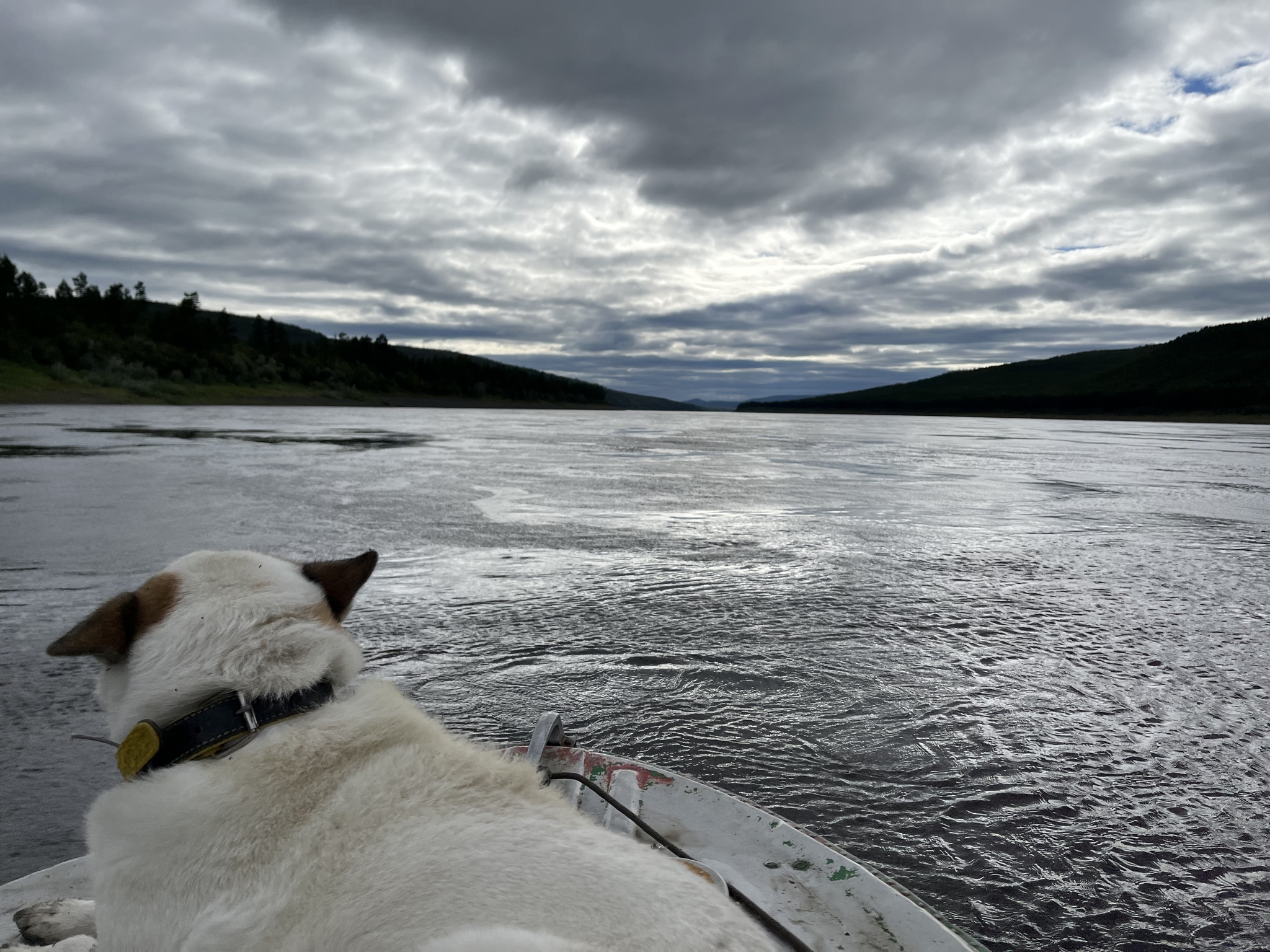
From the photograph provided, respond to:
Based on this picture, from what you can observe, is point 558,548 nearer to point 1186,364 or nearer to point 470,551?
point 470,551

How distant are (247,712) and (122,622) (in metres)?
0.48

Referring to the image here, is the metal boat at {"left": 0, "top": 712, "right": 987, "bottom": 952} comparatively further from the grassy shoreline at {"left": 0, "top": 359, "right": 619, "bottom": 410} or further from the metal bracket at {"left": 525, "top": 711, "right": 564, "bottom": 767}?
the grassy shoreline at {"left": 0, "top": 359, "right": 619, "bottom": 410}

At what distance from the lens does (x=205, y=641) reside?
214cm

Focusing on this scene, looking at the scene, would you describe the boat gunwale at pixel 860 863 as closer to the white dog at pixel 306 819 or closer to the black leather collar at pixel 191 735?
the white dog at pixel 306 819

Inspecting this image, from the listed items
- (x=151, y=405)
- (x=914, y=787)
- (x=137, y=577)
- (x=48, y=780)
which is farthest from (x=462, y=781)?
(x=151, y=405)

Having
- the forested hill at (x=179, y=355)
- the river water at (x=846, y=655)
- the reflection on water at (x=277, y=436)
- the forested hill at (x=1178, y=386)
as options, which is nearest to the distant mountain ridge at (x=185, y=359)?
the forested hill at (x=179, y=355)

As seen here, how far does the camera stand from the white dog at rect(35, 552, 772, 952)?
1.70 metres

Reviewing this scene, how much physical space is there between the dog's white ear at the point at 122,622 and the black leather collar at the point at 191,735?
9.9 inches

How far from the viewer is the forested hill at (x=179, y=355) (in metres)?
88.1

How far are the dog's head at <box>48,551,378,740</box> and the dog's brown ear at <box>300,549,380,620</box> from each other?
0.07 metres

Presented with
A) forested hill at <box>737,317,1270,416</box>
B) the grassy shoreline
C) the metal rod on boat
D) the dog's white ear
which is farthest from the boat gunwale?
forested hill at <box>737,317,1270,416</box>

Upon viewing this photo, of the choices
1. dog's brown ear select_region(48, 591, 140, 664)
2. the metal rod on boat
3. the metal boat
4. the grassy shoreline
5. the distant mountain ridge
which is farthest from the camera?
the distant mountain ridge

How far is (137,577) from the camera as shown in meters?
7.91

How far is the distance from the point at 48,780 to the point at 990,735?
218 inches
